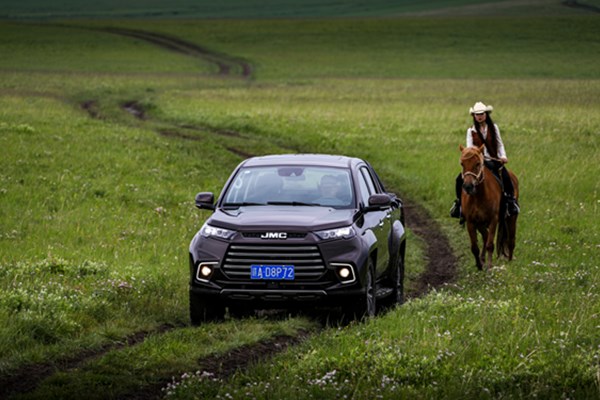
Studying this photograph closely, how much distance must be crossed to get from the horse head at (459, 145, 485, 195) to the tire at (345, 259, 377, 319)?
4001mm

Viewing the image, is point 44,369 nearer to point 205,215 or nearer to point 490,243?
point 490,243

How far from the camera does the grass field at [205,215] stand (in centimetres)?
903

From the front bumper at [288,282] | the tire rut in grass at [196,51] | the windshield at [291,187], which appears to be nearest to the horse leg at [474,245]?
the windshield at [291,187]

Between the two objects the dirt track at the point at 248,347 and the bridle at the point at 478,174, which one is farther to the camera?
the bridle at the point at 478,174

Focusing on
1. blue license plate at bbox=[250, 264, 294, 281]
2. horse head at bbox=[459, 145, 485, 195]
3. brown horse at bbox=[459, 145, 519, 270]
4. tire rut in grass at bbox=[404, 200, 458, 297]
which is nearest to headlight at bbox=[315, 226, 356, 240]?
blue license plate at bbox=[250, 264, 294, 281]

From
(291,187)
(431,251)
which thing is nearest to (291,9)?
(431,251)

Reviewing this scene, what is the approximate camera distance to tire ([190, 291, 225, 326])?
1166 cm

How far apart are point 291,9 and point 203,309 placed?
549ft

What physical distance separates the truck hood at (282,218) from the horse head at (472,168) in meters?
3.83

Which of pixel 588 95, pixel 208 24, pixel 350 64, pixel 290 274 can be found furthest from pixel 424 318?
pixel 208 24

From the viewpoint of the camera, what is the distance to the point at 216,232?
11727 millimetres

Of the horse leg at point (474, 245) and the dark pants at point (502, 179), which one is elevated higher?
the dark pants at point (502, 179)

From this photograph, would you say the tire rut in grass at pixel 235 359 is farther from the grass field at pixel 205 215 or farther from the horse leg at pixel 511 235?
the horse leg at pixel 511 235

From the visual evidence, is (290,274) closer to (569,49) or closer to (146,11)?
(569,49)
